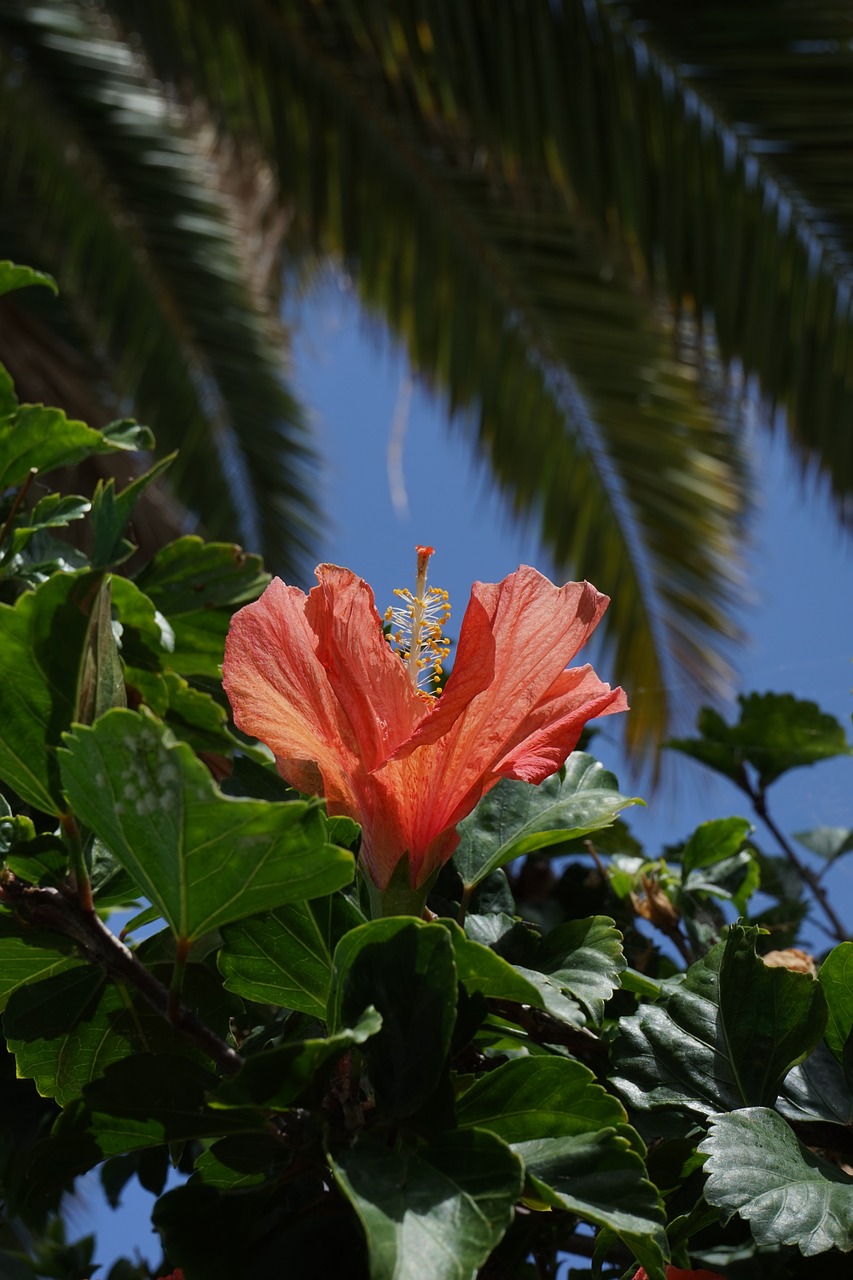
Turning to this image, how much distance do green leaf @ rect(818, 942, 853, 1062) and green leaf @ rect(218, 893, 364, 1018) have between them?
195 millimetres

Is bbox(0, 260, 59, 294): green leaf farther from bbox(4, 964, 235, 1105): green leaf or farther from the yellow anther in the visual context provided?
bbox(4, 964, 235, 1105): green leaf

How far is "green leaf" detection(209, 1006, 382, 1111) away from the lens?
374 millimetres

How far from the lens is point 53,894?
433 mm

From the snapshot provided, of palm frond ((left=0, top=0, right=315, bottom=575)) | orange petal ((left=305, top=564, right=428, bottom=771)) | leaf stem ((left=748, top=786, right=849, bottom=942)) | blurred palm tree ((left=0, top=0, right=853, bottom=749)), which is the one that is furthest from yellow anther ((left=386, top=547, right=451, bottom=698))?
palm frond ((left=0, top=0, right=315, bottom=575))

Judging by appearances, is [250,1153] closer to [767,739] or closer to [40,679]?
[40,679]

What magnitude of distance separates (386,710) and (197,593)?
0.25 m

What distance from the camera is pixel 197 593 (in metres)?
0.71

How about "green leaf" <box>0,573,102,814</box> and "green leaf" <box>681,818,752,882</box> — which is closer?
"green leaf" <box>0,573,102,814</box>

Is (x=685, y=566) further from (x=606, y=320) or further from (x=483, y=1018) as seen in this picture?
(x=483, y=1018)

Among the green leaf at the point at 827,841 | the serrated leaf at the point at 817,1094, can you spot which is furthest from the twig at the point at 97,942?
the green leaf at the point at 827,841

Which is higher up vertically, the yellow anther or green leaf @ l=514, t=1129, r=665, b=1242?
the yellow anther

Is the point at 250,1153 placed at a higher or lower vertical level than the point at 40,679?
lower

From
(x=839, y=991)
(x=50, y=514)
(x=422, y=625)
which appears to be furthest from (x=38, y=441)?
(x=839, y=991)

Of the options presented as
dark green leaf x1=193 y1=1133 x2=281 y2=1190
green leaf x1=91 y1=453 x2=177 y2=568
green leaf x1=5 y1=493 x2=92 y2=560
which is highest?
green leaf x1=91 y1=453 x2=177 y2=568
